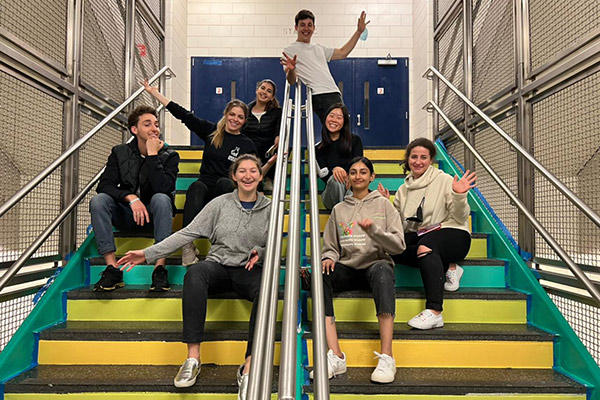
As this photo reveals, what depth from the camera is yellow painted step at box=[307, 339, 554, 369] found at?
2.00 metres

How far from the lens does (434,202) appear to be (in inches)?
96.8

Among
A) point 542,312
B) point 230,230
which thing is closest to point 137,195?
point 230,230

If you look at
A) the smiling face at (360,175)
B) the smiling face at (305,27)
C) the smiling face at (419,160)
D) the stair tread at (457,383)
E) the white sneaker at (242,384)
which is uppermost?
the smiling face at (305,27)

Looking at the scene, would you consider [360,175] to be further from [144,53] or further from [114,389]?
[144,53]

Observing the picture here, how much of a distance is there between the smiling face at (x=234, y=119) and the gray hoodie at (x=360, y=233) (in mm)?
1061

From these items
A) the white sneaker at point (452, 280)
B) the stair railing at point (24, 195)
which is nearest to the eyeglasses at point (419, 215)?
the white sneaker at point (452, 280)

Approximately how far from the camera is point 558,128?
7.46 ft

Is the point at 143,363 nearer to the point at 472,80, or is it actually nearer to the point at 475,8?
the point at 472,80

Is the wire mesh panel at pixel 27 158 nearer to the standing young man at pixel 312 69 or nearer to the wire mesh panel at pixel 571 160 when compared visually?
the standing young man at pixel 312 69

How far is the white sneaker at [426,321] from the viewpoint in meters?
2.06

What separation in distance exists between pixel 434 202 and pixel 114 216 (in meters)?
1.69

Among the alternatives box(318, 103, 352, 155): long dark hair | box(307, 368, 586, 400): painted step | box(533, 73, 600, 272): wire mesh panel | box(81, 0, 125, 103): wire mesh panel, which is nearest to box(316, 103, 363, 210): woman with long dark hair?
box(318, 103, 352, 155): long dark hair

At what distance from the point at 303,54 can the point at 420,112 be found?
2150 mm

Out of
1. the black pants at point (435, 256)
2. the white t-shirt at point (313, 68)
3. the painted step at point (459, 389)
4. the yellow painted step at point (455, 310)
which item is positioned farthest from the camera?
the white t-shirt at point (313, 68)
